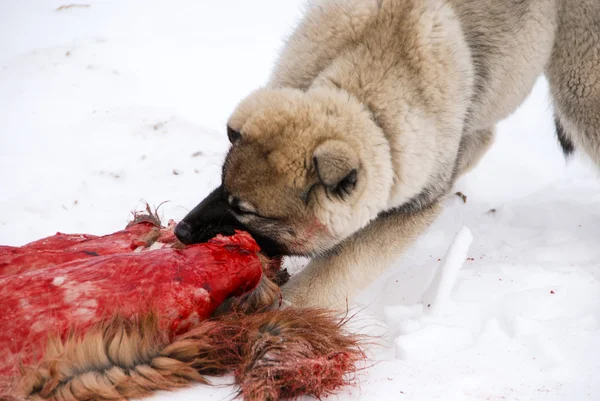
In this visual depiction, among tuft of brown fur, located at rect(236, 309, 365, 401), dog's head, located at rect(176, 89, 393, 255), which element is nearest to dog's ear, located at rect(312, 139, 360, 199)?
dog's head, located at rect(176, 89, 393, 255)

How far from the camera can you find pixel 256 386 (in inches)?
77.3

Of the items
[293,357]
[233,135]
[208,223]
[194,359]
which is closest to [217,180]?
[233,135]

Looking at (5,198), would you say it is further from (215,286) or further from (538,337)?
(538,337)

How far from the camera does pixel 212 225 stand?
2.61m

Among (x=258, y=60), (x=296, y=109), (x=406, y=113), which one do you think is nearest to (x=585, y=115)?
(x=406, y=113)

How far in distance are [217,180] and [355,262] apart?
155 cm

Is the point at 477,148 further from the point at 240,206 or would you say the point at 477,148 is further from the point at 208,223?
the point at 208,223

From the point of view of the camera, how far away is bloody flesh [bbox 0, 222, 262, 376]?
1.98 meters

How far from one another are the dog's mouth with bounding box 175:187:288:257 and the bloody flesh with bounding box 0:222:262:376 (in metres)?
0.11

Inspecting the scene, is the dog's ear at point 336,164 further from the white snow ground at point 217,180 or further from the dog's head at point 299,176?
the white snow ground at point 217,180

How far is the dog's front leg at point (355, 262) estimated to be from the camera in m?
2.94

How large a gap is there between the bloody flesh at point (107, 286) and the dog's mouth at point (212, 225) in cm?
11

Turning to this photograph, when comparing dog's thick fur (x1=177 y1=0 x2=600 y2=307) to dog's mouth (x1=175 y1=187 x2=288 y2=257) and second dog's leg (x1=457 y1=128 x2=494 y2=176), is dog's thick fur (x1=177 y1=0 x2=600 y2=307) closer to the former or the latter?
dog's mouth (x1=175 y1=187 x2=288 y2=257)

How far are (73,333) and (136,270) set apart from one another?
1.11 feet
